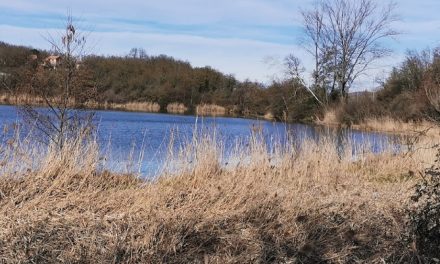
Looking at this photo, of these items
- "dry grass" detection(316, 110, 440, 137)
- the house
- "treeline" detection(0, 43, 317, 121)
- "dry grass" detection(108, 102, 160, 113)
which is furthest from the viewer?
"dry grass" detection(108, 102, 160, 113)

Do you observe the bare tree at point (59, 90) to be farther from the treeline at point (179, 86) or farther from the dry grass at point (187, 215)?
→ the treeline at point (179, 86)

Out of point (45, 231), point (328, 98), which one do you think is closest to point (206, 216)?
point (45, 231)

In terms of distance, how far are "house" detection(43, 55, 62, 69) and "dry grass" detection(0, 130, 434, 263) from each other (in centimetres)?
399

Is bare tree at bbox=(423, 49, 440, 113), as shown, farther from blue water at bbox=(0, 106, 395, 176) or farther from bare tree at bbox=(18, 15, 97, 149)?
bare tree at bbox=(18, 15, 97, 149)

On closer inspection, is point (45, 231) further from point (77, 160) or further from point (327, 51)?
point (327, 51)

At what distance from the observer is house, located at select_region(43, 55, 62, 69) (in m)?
10.9

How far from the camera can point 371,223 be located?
521cm

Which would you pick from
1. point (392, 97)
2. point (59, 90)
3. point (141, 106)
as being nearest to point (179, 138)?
point (59, 90)

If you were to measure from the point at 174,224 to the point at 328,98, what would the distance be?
44839 mm

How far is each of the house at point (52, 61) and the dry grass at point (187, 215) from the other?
3991 millimetres

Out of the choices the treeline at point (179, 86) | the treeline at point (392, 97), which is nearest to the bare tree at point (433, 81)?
the treeline at point (392, 97)

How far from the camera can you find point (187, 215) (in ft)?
15.6

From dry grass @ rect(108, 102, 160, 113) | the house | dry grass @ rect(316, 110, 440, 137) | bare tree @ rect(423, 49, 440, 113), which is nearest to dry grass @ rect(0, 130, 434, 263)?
the house

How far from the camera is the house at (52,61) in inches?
429
